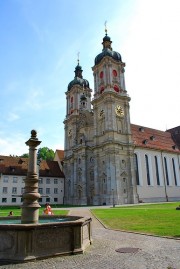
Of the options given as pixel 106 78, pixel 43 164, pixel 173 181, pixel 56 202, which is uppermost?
pixel 106 78

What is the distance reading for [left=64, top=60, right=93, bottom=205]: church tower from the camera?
196 feet

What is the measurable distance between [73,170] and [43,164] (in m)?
9.96

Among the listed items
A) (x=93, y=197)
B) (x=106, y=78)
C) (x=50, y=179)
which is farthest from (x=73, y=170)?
(x=106, y=78)

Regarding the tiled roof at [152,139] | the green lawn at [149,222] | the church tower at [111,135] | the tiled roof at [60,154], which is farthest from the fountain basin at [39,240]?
the tiled roof at [60,154]

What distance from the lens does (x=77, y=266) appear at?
6.97m

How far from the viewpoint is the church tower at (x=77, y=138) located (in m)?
59.8

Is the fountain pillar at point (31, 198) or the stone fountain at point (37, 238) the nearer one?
the stone fountain at point (37, 238)

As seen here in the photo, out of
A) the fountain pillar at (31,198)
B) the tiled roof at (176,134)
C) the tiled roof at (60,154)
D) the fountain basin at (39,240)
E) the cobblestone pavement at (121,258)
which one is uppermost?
the tiled roof at (176,134)

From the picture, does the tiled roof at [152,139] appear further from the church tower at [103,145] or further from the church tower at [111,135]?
the church tower at [103,145]

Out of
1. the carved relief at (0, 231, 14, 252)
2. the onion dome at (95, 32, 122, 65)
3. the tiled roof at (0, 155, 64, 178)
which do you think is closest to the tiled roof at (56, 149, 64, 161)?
the tiled roof at (0, 155, 64, 178)

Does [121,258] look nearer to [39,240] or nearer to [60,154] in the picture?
[39,240]

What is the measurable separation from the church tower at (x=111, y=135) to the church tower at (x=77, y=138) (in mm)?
5107

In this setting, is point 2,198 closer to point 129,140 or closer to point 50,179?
point 50,179

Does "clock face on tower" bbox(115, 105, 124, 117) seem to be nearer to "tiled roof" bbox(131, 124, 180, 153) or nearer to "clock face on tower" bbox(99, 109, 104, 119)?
"clock face on tower" bbox(99, 109, 104, 119)
